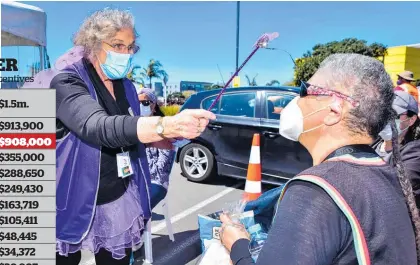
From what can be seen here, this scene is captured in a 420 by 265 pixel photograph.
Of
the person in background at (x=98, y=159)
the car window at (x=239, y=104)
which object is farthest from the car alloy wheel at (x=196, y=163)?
the person in background at (x=98, y=159)

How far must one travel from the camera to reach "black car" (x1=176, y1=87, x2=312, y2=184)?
17.5 ft

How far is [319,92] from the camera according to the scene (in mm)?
1225

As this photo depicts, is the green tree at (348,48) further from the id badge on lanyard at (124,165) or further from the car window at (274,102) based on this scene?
the id badge on lanyard at (124,165)

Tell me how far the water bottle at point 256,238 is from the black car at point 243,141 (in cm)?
385

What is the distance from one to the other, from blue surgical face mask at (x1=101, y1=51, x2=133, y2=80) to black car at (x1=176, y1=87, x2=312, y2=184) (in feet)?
11.4

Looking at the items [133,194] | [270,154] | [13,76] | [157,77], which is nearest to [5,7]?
[13,76]

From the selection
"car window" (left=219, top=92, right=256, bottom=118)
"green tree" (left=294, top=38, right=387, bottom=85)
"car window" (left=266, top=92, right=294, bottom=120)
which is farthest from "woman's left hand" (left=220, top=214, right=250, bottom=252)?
"green tree" (left=294, top=38, right=387, bottom=85)

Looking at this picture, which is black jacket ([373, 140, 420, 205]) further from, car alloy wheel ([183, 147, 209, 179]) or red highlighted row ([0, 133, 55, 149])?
car alloy wheel ([183, 147, 209, 179])

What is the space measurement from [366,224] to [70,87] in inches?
50.0

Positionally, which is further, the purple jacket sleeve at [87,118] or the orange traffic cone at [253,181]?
the orange traffic cone at [253,181]

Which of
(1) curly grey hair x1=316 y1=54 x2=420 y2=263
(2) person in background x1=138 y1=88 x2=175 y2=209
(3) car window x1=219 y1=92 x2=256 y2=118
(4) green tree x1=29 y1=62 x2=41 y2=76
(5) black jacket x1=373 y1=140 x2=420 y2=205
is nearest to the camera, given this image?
(1) curly grey hair x1=316 y1=54 x2=420 y2=263

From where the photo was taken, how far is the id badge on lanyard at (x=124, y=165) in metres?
1.80

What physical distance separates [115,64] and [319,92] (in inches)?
42.5

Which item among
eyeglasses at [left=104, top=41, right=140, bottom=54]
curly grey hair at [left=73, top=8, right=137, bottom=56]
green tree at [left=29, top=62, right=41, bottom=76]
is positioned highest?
green tree at [left=29, top=62, right=41, bottom=76]
